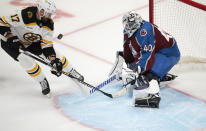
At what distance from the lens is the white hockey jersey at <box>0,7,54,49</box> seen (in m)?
3.02

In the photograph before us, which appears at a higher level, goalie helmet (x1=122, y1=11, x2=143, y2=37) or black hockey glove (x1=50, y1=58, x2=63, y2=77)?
goalie helmet (x1=122, y1=11, x2=143, y2=37)

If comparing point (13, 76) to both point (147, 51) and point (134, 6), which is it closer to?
point (147, 51)

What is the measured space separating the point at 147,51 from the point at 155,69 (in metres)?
0.21

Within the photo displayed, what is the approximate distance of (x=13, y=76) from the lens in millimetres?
3607

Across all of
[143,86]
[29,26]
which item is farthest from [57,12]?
[143,86]

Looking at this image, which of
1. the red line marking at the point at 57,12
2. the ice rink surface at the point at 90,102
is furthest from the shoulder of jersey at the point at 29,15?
the red line marking at the point at 57,12

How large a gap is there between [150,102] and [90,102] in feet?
1.68

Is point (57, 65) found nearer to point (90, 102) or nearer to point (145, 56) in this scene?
point (90, 102)

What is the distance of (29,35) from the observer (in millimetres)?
3119

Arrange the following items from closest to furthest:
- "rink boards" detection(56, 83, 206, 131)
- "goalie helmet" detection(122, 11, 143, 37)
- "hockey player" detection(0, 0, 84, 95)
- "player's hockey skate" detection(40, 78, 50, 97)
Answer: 1. "rink boards" detection(56, 83, 206, 131)
2. "goalie helmet" detection(122, 11, 143, 37)
3. "hockey player" detection(0, 0, 84, 95)
4. "player's hockey skate" detection(40, 78, 50, 97)

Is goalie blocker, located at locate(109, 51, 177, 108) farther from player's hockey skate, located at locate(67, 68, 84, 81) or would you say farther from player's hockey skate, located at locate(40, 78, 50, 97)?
player's hockey skate, located at locate(40, 78, 50, 97)

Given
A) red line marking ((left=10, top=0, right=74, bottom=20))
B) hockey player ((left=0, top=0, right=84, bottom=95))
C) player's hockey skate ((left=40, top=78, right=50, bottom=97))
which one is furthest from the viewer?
red line marking ((left=10, top=0, right=74, bottom=20))

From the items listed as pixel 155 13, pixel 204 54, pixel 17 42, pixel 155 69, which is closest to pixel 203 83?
pixel 204 54

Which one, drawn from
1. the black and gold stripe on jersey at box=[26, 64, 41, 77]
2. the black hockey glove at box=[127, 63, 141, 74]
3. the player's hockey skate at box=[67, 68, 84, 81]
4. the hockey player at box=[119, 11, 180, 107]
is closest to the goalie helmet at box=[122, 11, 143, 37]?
the hockey player at box=[119, 11, 180, 107]
